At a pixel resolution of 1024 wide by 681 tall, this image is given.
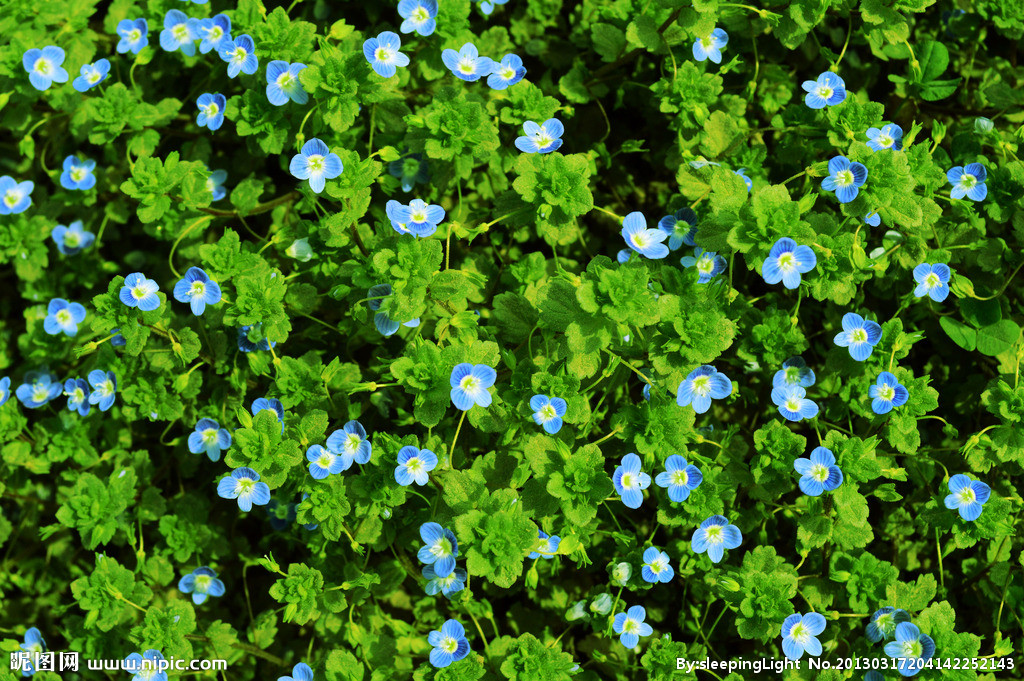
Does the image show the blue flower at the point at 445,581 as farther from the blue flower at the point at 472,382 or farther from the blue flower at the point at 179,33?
the blue flower at the point at 179,33

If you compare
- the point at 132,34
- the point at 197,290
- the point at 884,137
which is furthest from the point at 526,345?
the point at 132,34

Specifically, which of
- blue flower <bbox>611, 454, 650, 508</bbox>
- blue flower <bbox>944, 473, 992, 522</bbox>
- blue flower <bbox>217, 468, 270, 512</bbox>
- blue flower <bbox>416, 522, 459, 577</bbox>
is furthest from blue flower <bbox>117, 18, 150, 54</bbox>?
blue flower <bbox>944, 473, 992, 522</bbox>

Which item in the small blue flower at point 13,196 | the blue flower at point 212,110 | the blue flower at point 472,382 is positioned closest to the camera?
the blue flower at point 472,382

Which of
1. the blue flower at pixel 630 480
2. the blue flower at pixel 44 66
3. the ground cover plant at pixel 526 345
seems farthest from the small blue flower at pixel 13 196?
the blue flower at pixel 630 480

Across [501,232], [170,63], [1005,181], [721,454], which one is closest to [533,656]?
[721,454]

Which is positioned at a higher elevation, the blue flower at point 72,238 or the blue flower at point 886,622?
the blue flower at point 72,238

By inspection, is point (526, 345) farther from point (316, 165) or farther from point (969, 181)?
point (969, 181)

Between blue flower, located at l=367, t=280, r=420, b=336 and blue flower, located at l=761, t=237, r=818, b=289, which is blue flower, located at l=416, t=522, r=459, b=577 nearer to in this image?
blue flower, located at l=367, t=280, r=420, b=336
